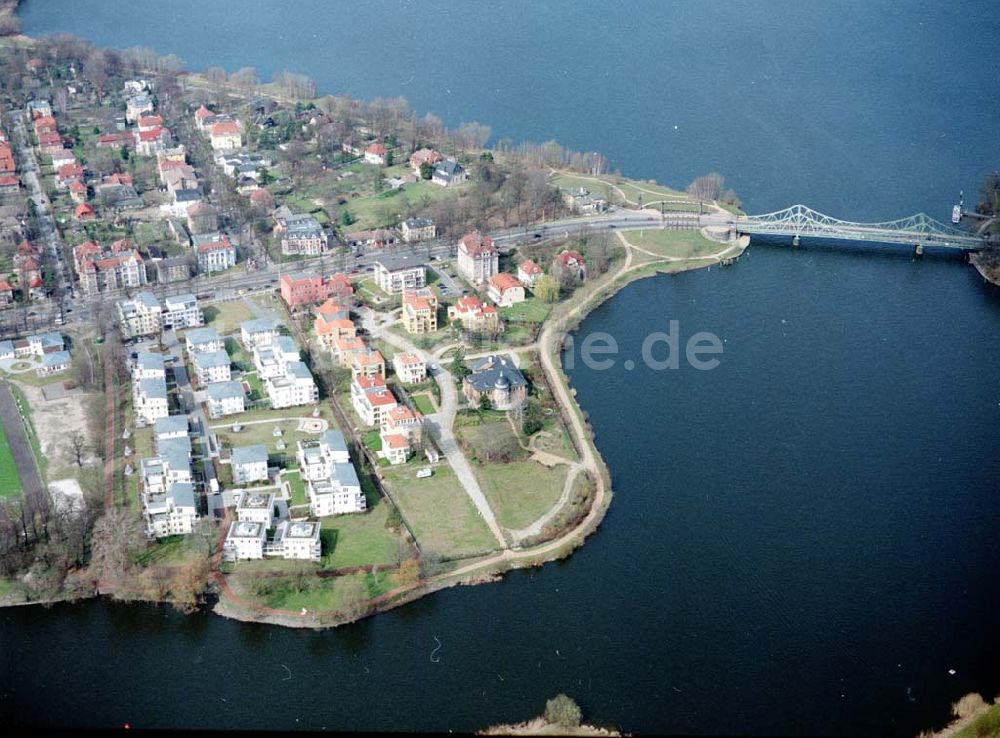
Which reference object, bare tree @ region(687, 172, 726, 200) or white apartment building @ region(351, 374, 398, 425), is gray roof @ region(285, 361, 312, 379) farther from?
bare tree @ region(687, 172, 726, 200)

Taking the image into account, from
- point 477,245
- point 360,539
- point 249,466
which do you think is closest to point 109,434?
point 249,466

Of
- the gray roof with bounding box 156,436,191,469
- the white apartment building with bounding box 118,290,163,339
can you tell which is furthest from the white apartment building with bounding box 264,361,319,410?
the white apartment building with bounding box 118,290,163,339

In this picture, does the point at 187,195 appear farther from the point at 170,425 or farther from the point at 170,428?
the point at 170,428

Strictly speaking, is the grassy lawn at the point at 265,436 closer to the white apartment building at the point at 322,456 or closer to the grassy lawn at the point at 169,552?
the white apartment building at the point at 322,456

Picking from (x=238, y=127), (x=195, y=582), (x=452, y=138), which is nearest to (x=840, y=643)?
(x=195, y=582)

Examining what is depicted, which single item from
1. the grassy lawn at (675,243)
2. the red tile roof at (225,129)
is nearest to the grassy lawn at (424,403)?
the grassy lawn at (675,243)
